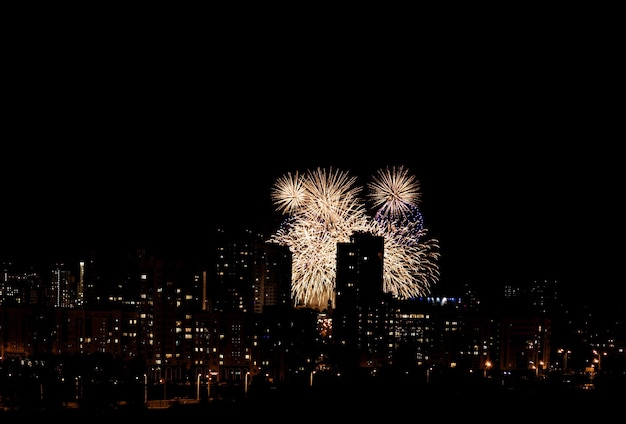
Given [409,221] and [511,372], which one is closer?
[409,221]

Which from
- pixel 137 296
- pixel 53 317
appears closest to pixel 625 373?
pixel 137 296

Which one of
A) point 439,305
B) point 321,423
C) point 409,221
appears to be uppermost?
point 409,221

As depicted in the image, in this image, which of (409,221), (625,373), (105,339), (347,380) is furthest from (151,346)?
(625,373)

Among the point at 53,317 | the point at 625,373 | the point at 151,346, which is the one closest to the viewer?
the point at 625,373

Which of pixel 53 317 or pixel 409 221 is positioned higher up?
pixel 409 221

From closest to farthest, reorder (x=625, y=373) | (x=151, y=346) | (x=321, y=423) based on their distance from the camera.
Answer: (x=321, y=423), (x=625, y=373), (x=151, y=346)

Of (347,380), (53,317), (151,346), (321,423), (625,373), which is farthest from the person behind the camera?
(53,317)

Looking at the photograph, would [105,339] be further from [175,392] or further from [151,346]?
[175,392]

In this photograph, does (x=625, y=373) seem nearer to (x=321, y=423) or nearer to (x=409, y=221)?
(x=409, y=221)

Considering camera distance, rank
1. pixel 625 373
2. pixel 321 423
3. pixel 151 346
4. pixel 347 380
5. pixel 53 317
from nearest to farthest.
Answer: pixel 321 423, pixel 347 380, pixel 625 373, pixel 151 346, pixel 53 317
